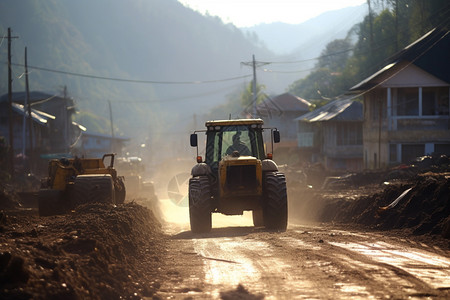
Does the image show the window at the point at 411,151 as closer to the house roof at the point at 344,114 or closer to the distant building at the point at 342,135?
the distant building at the point at 342,135

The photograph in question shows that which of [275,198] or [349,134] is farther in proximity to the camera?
[349,134]

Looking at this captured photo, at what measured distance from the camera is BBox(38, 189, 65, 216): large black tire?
2012cm

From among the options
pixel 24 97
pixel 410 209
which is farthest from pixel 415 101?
pixel 24 97

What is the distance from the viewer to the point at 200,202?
55.8 ft

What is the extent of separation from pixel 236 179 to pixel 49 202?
22.1 feet

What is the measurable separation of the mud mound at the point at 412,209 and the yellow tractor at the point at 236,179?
275cm

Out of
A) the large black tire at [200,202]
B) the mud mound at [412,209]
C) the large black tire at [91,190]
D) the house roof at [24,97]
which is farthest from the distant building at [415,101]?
the house roof at [24,97]

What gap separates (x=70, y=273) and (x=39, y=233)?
3.66 meters

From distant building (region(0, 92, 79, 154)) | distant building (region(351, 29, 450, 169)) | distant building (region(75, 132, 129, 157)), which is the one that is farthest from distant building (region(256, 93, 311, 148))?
distant building (region(351, 29, 450, 169))

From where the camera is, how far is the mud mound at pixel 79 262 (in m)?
7.54

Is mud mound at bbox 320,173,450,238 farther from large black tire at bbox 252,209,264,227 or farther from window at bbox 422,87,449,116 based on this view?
window at bbox 422,87,449,116

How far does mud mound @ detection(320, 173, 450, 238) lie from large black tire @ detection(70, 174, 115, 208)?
24.5 ft

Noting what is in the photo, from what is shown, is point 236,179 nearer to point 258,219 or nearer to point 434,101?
point 258,219

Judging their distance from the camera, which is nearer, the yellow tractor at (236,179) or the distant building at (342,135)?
the yellow tractor at (236,179)
